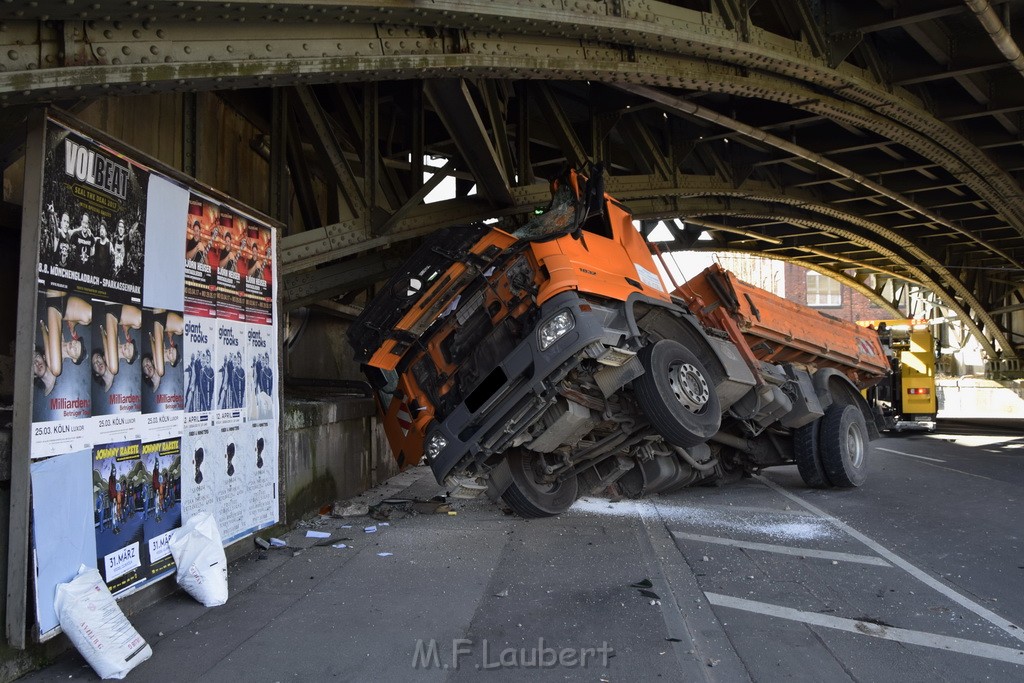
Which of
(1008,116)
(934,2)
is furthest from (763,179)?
(934,2)

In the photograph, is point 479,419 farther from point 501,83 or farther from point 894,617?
point 501,83

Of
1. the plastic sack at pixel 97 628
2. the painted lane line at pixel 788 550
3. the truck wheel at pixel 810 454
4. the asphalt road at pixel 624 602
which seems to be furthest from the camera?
the truck wheel at pixel 810 454

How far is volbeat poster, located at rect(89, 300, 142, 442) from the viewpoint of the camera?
4156mm

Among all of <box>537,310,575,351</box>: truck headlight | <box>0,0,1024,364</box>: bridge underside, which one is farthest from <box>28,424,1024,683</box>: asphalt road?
<box>0,0,1024,364</box>: bridge underside

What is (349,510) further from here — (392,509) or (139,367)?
(139,367)

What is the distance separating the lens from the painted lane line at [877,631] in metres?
4.13

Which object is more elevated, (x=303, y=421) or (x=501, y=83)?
(x=501, y=83)

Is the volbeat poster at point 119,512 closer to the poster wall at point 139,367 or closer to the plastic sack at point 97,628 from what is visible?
the poster wall at point 139,367

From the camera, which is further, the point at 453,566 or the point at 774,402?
the point at 774,402

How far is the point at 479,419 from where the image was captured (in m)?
6.24

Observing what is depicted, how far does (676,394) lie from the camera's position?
685cm

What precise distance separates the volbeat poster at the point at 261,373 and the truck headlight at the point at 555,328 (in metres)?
2.27

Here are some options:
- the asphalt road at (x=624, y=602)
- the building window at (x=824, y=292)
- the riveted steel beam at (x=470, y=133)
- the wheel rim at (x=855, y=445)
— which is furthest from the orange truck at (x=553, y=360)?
the building window at (x=824, y=292)

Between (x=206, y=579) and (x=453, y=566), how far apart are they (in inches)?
74.9
